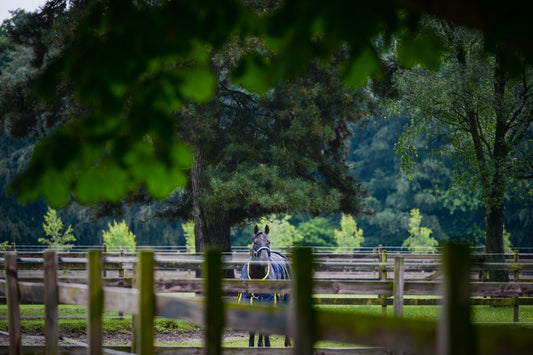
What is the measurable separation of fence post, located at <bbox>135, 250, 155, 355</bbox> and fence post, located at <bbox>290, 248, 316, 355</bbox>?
4.09 ft

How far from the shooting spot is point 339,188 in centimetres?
2286

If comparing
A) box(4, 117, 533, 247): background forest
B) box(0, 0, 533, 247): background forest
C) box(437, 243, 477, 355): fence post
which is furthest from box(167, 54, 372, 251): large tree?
box(4, 117, 533, 247): background forest

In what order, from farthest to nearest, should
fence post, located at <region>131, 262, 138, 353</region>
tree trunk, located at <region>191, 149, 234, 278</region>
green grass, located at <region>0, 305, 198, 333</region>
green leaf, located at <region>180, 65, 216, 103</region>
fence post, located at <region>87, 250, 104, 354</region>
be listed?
tree trunk, located at <region>191, 149, 234, 278</region>
green grass, located at <region>0, 305, 198, 333</region>
fence post, located at <region>131, 262, 138, 353</region>
fence post, located at <region>87, 250, 104, 354</region>
green leaf, located at <region>180, 65, 216, 103</region>

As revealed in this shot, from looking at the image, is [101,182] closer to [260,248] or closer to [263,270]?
[263,270]

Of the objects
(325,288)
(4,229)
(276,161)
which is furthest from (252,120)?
(4,229)

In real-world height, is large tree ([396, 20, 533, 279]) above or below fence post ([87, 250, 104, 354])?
above

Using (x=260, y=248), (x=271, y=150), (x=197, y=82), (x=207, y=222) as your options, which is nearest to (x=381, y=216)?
(x=207, y=222)

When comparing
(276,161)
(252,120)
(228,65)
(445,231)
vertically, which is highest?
(228,65)

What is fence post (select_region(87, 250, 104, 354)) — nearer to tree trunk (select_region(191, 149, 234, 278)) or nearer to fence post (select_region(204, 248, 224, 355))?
fence post (select_region(204, 248, 224, 355))

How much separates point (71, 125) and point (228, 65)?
17274 mm

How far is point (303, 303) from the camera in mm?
2633

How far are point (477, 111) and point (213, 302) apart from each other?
60.6 feet

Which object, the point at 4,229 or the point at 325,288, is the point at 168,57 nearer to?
the point at 325,288

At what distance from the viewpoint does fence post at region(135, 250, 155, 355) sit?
3561mm
